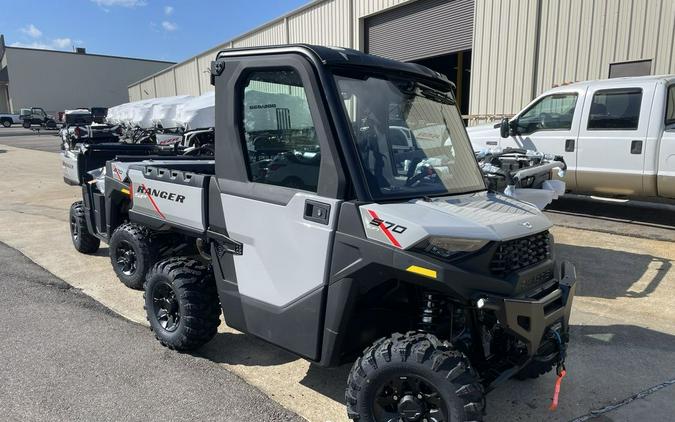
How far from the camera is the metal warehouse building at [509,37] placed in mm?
9750

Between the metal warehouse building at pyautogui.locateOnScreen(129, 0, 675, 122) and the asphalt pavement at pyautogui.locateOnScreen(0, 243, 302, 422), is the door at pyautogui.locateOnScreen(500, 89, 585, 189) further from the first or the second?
the asphalt pavement at pyautogui.locateOnScreen(0, 243, 302, 422)

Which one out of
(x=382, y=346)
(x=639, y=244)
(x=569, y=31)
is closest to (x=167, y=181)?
(x=382, y=346)

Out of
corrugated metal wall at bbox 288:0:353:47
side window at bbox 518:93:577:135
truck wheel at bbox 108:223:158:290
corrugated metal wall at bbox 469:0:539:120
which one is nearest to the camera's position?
truck wheel at bbox 108:223:158:290

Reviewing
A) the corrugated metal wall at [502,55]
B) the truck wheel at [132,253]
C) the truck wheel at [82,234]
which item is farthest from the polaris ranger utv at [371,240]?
the corrugated metal wall at [502,55]

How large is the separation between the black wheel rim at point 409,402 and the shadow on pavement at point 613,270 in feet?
10.7

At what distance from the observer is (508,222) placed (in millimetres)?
2617

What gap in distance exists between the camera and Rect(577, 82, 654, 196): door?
25.1 feet

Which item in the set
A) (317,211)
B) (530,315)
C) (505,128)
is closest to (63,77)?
(505,128)

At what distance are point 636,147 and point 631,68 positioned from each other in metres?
3.17

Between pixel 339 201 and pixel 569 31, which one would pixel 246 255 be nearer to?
pixel 339 201

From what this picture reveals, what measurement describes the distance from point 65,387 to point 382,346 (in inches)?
87.6

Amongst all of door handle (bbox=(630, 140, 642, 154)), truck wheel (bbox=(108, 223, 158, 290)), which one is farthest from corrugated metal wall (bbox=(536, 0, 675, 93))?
truck wheel (bbox=(108, 223, 158, 290))

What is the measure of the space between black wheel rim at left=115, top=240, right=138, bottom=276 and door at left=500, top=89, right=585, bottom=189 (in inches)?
262

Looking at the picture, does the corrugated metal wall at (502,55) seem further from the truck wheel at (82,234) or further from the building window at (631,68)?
the truck wheel at (82,234)
